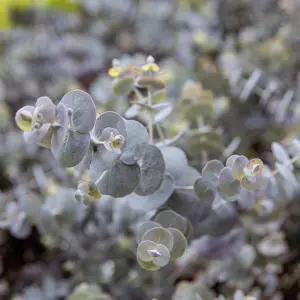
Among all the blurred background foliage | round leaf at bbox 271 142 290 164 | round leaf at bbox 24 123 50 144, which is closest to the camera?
round leaf at bbox 24 123 50 144

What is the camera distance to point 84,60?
1.16 meters

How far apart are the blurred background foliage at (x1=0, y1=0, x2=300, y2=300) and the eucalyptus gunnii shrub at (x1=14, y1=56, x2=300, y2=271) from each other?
0.09 ft

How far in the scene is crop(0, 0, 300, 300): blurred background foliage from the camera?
1.90ft

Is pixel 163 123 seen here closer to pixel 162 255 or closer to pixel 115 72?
pixel 115 72

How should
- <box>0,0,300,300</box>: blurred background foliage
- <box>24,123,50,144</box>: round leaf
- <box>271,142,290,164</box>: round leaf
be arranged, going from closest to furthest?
<box>24,123,50,144</box>: round leaf → <box>271,142,290,164</box>: round leaf → <box>0,0,300,300</box>: blurred background foliage

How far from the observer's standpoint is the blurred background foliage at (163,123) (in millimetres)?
579

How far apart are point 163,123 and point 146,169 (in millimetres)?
244

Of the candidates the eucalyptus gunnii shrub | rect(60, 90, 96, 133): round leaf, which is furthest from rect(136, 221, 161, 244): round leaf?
rect(60, 90, 96, 133): round leaf

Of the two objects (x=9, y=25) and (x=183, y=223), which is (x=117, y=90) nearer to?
(x=183, y=223)

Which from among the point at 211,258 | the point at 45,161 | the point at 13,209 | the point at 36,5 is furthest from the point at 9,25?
the point at 211,258

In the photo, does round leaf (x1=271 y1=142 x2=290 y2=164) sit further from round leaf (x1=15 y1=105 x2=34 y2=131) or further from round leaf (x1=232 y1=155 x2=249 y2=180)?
round leaf (x1=15 y1=105 x2=34 y2=131)

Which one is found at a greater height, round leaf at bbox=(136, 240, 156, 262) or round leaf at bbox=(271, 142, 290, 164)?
round leaf at bbox=(271, 142, 290, 164)

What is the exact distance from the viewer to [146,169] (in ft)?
1.28

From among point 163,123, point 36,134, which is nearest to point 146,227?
point 36,134
